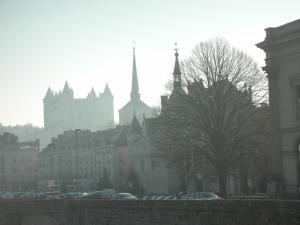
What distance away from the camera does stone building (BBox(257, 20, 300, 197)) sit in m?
43.7

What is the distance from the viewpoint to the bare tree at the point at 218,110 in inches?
2265

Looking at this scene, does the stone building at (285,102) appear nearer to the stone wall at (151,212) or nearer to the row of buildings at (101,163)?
the stone wall at (151,212)

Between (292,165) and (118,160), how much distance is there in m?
78.5

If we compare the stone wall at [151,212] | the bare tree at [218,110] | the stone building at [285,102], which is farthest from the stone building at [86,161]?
the stone building at [285,102]

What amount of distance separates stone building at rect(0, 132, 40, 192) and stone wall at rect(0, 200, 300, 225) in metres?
99.5

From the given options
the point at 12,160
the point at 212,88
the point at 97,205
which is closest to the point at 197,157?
the point at 212,88

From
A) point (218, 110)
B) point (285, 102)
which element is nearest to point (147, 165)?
point (218, 110)

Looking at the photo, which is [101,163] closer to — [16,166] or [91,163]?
[91,163]

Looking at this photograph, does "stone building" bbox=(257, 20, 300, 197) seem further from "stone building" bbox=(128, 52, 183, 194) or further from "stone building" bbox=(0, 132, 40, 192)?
"stone building" bbox=(0, 132, 40, 192)

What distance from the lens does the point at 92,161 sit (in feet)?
428

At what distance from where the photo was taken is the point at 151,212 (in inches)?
1278

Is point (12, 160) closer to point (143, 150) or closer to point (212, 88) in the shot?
point (143, 150)

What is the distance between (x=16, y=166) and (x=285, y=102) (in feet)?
376

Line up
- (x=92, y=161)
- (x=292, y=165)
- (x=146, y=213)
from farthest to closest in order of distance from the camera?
(x=92, y=161)
(x=292, y=165)
(x=146, y=213)
